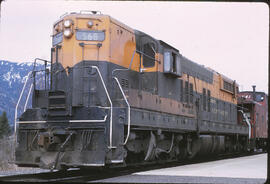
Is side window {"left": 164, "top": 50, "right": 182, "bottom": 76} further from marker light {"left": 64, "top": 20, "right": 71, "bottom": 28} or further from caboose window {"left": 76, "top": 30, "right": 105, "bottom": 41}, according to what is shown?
marker light {"left": 64, "top": 20, "right": 71, "bottom": 28}

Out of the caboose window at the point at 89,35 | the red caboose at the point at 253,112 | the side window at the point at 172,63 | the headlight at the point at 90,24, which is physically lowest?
the red caboose at the point at 253,112

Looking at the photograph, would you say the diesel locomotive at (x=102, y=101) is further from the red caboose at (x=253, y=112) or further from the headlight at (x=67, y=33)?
the red caboose at (x=253, y=112)

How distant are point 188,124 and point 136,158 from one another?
115 inches

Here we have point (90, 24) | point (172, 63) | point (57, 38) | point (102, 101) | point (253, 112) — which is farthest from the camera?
point (253, 112)

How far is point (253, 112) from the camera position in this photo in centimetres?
2048

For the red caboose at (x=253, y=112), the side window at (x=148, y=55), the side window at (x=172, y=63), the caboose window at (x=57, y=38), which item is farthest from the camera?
the red caboose at (x=253, y=112)

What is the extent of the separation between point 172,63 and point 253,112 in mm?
11683

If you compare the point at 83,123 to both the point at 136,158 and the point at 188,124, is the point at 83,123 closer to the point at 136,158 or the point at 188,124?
the point at 136,158

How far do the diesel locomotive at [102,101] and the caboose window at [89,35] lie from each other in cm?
2

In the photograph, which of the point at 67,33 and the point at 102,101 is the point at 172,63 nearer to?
the point at 102,101

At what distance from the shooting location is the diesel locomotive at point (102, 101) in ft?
24.8

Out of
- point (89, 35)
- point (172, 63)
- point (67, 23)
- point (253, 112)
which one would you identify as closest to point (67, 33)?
point (67, 23)

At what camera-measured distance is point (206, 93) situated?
14.7 meters

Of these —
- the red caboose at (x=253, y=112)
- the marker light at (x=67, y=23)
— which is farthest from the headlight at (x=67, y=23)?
the red caboose at (x=253, y=112)
